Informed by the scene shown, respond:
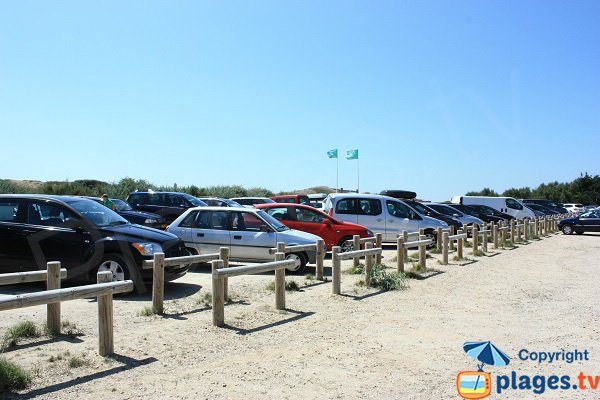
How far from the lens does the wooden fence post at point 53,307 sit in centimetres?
682

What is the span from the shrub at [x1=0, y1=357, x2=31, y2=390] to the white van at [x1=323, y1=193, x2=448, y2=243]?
14.9 meters

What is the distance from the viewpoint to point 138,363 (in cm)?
579

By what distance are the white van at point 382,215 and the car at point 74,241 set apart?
398 inches

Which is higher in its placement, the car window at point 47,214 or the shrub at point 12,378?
the car window at point 47,214

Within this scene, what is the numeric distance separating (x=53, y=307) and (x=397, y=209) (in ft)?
47.5

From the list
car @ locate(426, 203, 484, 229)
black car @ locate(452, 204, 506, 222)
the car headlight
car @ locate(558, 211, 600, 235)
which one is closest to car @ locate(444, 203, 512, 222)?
black car @ locate(452, 204, 506, 222)

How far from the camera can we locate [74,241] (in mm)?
9555

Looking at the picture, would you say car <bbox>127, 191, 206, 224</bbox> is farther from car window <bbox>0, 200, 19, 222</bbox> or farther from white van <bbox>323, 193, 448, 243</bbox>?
car window <bbox>0, 200, 19, 222</bbox>

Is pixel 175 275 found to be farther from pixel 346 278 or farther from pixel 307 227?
pixel 307 227

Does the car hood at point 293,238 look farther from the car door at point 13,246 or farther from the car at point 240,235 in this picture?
the car door at point 13,246

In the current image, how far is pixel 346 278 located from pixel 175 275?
399cm

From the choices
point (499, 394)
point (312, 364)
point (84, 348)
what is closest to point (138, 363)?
point (84, 348)

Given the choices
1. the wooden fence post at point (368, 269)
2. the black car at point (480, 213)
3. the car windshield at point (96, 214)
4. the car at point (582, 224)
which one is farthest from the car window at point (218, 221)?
the car at point (582, 224)

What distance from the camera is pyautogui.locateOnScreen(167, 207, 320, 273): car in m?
12.4
